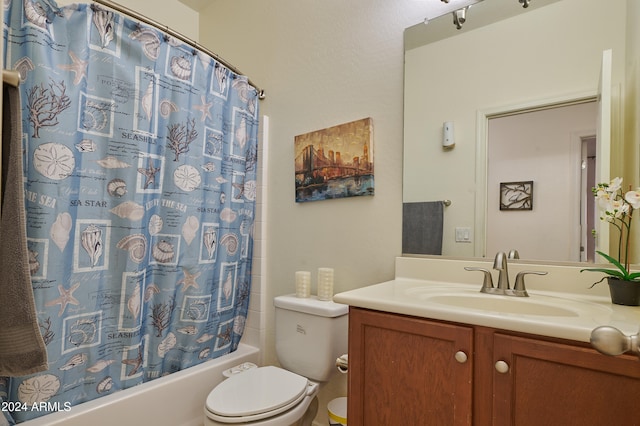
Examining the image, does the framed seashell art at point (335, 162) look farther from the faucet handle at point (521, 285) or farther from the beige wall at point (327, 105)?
the faucet handle at point (521, 285)

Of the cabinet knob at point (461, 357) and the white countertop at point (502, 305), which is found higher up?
the white countertop at point (502, 305)

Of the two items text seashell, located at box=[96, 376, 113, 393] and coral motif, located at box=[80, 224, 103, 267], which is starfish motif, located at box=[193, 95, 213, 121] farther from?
text seashell, located at box=[96, 376, 113, 393]

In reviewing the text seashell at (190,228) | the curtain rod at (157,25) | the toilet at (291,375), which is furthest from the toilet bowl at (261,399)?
the curtain rod at (157,25)

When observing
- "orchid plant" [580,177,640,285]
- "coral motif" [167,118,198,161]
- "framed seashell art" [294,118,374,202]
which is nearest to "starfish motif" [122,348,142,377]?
"coral motif" [167,118,198,161]

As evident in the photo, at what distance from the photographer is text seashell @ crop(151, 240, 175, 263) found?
1655mm

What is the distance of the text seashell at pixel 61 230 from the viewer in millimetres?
1315

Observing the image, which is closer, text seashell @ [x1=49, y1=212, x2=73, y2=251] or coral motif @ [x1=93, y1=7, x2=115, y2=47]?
text seashell @ [x1=49, y1=212, x2=73, y2=251]

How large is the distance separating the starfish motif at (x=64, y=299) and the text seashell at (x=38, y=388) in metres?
0.24

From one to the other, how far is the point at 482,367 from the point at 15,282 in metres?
1.31

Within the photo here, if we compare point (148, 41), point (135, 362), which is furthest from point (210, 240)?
point (148, 41)

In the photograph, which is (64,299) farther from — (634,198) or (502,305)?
(634,198)

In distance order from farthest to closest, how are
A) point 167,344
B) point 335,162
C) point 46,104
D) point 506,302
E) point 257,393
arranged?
point 335,162
point 167,344
point 257,393
point 46,104
point 506,302

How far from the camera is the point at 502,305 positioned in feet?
3.87

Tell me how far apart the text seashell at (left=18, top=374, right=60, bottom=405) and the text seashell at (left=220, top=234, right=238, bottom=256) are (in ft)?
2.96
